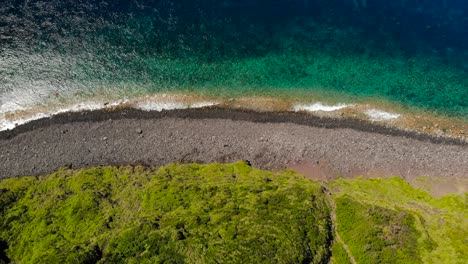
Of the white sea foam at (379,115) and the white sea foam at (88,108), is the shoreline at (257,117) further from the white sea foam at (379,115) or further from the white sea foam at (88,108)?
the white sea foam at (379,115)

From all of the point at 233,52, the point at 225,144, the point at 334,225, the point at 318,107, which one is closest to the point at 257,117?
the point at 225,144

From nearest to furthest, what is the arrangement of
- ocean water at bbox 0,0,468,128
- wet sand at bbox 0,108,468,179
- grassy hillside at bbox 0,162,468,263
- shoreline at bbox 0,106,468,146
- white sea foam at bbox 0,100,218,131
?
1. grassy hillside at bbox 0,162,468,263
2. wet sand at bbox 0,108,468,179
3. white sea foam at bbox 0,100,218,131
4. shoreline at bbox 0,106,468,146
5. ocean water at bbox 0,0,468,128

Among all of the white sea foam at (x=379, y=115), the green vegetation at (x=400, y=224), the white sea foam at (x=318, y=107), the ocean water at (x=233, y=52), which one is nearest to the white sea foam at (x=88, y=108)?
the ocean water at (x=233, y=52)

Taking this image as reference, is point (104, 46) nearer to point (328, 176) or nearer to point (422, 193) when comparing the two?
point (328, 176)

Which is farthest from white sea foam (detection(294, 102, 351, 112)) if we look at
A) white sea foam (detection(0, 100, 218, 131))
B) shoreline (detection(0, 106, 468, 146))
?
white sea foam (detection(0, 100, 218, 131))

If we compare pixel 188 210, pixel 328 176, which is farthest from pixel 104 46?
pixel 328 176

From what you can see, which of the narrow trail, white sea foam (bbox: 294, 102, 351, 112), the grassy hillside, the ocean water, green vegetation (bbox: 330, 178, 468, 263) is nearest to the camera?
the grassy hillside

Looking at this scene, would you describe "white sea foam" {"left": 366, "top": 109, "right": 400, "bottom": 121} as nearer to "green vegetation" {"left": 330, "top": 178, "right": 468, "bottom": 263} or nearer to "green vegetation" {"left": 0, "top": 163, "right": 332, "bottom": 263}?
"green vegetation" {"left": 330, "top": 178, "right": 468, "bottom": 263}

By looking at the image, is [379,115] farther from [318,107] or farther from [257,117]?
[257,117]
